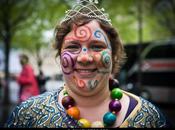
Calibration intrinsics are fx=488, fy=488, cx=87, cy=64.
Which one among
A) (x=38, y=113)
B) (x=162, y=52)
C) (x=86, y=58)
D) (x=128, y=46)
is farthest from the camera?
(x=128, y=46)

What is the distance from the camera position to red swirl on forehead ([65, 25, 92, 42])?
260 centimetres

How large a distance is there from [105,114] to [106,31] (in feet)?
1.51

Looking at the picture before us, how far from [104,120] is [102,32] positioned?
0.48 meters

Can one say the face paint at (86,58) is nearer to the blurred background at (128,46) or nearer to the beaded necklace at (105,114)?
the beaded necklace at (105,114)

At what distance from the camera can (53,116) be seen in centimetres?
261

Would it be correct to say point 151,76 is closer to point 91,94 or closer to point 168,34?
point 168,34

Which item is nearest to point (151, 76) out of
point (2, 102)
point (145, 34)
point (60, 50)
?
point (2, 102)

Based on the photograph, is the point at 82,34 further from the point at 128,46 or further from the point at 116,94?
the point at 128,46

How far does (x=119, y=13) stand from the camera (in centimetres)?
2070

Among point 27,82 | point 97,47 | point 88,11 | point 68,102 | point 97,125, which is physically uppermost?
point 88,11

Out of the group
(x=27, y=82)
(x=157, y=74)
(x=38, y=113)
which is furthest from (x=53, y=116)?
(x=157, y=74)

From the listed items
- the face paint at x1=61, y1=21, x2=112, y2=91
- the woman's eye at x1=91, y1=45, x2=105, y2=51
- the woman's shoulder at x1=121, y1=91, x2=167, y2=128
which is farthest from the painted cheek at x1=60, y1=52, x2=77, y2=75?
the woman's shoulder at x1=121, y1=91, x2=167, y2=128

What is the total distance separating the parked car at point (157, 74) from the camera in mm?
18297

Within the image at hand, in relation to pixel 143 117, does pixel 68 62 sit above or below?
above
